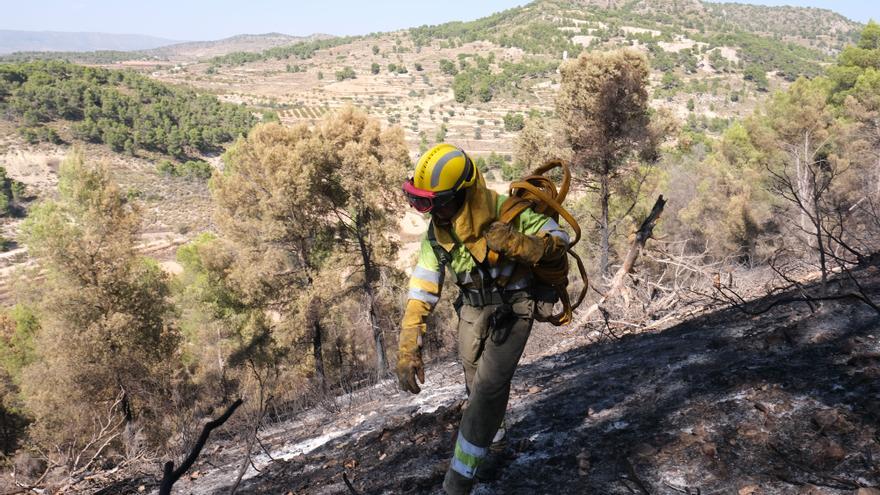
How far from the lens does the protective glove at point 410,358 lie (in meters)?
2.39

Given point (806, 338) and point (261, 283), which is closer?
point (806, 338)

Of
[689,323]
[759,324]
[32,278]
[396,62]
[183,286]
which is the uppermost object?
[396,62]

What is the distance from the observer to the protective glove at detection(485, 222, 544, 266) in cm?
206

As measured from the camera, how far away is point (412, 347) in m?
2.40

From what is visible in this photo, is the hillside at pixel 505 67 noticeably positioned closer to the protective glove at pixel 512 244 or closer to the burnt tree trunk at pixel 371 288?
the burnt tree trunk at pixel 371 288

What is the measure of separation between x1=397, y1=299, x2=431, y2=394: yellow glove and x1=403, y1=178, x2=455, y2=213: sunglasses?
0.51 m

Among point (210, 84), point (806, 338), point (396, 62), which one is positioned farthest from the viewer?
point (396, 62)

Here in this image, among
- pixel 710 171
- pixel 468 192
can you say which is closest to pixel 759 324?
pixel 468 192

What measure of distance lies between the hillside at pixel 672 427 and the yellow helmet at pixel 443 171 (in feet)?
4.68

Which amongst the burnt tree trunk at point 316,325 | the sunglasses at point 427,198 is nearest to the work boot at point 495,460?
the sunglasses at point 427,198

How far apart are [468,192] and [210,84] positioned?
115265 millimetres

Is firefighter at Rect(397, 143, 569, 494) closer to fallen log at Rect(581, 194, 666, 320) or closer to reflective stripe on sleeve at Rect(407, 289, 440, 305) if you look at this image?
reflective stripe on sleeve at Rect(407, 289, 440, 305)

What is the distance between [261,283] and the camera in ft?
38.6

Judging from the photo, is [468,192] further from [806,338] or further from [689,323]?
[689,323]
